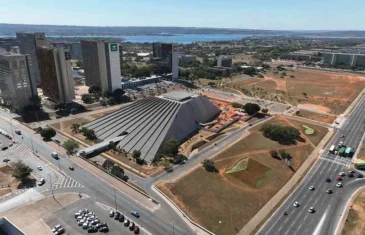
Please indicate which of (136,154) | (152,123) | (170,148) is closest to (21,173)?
(136,154)

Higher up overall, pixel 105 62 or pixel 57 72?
pixel 105 62

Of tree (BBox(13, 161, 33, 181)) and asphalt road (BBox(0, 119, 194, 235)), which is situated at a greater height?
tree (BBox(13, 161, 33, 181))

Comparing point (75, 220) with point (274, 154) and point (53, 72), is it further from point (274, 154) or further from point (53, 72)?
point (53, 72)

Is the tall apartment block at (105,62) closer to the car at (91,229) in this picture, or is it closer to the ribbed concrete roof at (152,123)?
the ribbed concrete roof at (152,123)

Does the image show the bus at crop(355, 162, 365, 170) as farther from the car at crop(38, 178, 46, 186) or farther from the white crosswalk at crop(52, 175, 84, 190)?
the car at crop(38, 178, 46, 186)

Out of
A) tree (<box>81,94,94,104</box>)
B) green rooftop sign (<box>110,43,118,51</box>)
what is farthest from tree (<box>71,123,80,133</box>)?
green rooftop sign (<box>110,43,118,51</box>)

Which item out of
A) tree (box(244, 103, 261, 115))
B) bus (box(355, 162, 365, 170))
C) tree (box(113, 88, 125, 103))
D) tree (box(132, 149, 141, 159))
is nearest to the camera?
bus (box(355, 162, 365, 170))

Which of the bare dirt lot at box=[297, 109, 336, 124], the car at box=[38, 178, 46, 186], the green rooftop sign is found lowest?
the bare dirt lot at box=[297, 109, 336, 124]
